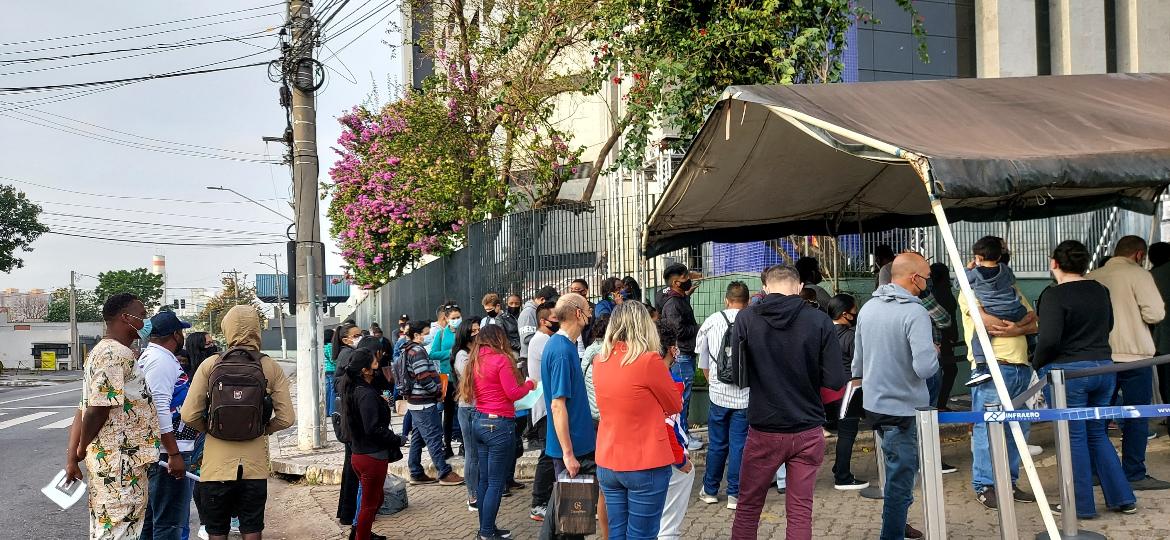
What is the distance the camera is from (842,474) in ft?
25.9

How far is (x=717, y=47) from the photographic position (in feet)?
36.6

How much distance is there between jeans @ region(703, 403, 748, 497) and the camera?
23.9 ft

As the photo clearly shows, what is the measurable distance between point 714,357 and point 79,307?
11189 centimetres

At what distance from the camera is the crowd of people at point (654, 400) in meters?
5.25

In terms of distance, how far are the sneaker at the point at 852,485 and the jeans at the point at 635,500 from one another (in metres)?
3.26

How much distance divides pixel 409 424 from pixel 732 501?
4.25 meters

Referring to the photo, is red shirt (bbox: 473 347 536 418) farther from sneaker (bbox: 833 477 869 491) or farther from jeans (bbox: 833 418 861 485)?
sneaker (bbox: 833 477 869 491)

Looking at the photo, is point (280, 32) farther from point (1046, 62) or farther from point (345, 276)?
point (345, 276)

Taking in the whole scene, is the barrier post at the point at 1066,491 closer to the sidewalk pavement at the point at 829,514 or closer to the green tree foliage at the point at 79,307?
the sidewalk pavement at the point at 829,514

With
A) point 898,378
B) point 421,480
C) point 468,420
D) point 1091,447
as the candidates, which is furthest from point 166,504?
point 1091,447

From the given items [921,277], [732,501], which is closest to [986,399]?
[921,277]

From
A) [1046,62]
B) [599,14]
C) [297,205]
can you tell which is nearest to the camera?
[297,205]

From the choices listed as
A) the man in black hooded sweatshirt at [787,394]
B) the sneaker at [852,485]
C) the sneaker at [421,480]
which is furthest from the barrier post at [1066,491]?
the sneaker at [421,480]

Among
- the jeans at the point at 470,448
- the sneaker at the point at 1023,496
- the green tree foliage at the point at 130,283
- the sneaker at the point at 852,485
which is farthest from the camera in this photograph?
the green tree foliage at the point at 130,283
